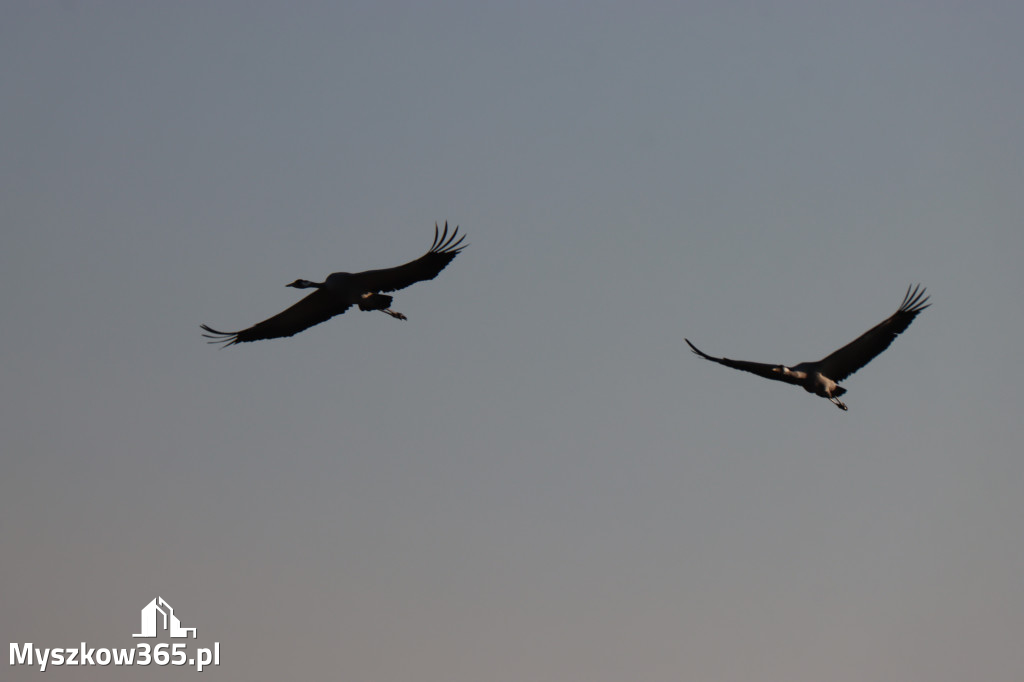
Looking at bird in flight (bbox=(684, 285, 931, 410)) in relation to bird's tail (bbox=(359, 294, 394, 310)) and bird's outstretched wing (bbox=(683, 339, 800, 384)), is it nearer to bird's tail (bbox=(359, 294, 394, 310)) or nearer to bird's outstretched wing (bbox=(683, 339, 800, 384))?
bird's outstretched wing (bbox=(683, 339, 800, 384))

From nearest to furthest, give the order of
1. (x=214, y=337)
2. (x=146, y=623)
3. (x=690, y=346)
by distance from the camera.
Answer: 1. (x=690, y=346)
2. (x=214, y=337)
3. (x=146, y=623)

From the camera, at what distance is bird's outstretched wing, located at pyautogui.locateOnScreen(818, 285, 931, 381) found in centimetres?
3256

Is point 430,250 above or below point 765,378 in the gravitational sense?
above

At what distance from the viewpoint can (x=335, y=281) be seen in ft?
109

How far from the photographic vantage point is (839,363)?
1296 inches

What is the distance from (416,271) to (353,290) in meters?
1.69

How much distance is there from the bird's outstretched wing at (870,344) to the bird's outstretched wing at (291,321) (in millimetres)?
11620

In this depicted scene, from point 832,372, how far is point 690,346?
3.74 m

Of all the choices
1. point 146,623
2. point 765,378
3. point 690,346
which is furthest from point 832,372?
point 146,623

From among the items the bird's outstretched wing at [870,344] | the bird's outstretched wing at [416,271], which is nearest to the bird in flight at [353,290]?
the bird's outstretched wing at [416,271]

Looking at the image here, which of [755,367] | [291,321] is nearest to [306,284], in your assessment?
[291,321]

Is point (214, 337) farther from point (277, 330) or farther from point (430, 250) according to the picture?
point (430, 250)

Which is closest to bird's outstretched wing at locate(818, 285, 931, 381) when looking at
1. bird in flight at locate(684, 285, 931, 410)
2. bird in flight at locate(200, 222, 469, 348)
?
bird in flight at locate(684, 285, 931, 410)

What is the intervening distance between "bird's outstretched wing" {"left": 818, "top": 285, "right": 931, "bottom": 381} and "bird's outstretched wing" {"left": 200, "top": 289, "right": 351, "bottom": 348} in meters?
11.6
